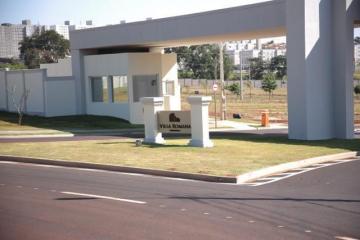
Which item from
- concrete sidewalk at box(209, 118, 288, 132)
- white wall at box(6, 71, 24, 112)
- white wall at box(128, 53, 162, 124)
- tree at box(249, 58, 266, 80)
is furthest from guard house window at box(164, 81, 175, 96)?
tree at box(249, 58, 266, 80)

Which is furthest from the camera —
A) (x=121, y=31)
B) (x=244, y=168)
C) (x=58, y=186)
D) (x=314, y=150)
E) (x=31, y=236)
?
(x=121, y=31)

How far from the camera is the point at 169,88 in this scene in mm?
40281

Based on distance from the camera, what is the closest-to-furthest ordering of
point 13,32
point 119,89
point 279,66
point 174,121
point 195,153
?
point 13,32
point 195,153
point 174,121
point 119,89
point 279,66

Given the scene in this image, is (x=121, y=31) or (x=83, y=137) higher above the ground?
(x=121, y=31)

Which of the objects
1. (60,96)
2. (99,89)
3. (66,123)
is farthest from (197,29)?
(60,96)

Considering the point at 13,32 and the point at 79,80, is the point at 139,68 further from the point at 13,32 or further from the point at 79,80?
the point at 13,32

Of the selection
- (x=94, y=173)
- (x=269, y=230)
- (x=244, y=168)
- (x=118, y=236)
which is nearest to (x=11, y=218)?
(x=118, y=236)

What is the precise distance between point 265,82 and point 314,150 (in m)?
49.7

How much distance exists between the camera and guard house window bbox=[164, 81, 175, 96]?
40.1 metres

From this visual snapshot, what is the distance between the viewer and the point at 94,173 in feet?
58.0

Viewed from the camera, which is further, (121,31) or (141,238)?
(121,31)

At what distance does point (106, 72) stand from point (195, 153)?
1872 cm

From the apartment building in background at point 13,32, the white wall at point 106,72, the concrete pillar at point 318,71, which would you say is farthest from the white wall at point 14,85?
the concrete pillar at point 318,71

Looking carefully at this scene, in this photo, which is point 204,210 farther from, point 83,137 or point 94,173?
point 83,137
